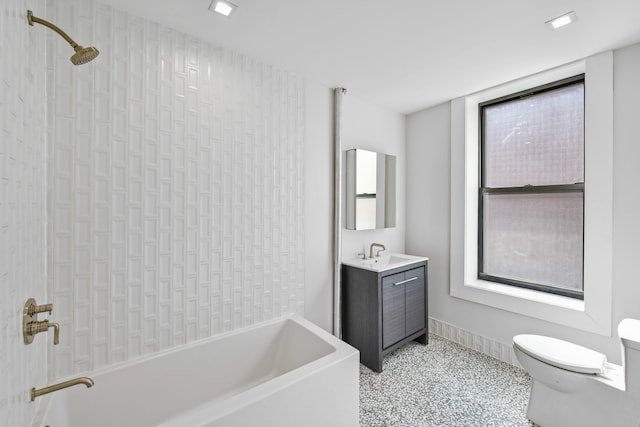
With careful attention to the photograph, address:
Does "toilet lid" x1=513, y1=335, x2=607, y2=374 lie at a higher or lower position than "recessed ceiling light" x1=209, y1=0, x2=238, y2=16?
lower

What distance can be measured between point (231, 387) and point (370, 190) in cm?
199

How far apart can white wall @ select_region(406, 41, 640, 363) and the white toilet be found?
412 mm

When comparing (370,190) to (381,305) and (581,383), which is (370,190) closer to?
(381,305)

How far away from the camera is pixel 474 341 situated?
8.80ft

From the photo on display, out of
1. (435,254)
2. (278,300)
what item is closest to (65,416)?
(278,300)

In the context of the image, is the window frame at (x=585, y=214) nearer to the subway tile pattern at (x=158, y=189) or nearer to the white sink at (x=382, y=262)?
the white sink at (x=382, y=262)

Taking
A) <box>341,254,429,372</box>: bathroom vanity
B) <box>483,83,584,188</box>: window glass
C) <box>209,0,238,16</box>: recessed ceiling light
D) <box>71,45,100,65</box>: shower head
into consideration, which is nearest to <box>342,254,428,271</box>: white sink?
<box>341,254,429,372</box>: bathroom vanity

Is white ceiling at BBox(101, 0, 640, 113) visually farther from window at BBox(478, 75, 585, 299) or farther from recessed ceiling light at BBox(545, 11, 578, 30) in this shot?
window at BBox(478, 75, 585, 299)

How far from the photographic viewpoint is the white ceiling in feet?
5.07

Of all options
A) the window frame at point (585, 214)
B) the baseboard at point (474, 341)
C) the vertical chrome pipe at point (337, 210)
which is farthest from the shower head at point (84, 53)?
the baseboard at point (474, 341)

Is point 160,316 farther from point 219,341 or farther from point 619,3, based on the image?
point 619,3

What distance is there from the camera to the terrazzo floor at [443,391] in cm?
182

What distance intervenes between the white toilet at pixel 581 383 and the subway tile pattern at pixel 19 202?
2.39m

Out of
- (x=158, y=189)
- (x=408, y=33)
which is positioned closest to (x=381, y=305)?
(x=158, y=189)
